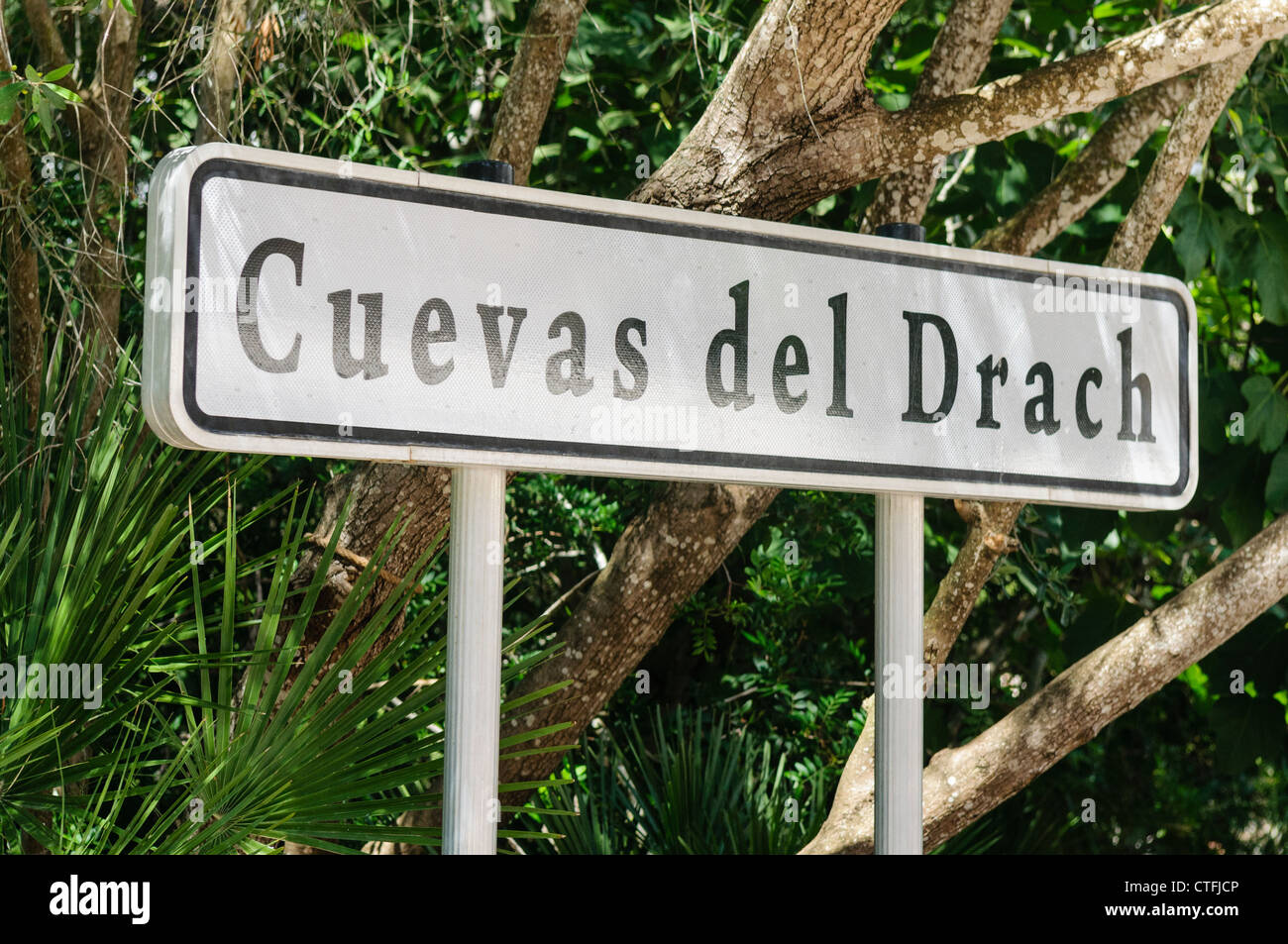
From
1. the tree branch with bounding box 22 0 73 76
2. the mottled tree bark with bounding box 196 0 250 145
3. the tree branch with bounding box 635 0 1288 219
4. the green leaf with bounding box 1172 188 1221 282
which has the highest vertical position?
the tree branch with bounding box 22 0 73 76

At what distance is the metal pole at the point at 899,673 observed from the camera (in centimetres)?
144

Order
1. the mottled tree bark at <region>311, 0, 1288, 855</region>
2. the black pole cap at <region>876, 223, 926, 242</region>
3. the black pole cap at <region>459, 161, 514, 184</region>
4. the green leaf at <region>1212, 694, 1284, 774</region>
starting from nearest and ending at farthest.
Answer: the black pole cap at <region>459, 161, 514, 184</region>, the black pole cap at <region>876, 223, 926, 242</region>, the mottled tree bark at <region>311, 0, 1288, 855</region>, the green leaf at <region>1212, 694, 1284, 774</region>

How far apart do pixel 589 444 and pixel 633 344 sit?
121mm

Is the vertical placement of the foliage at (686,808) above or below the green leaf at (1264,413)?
below

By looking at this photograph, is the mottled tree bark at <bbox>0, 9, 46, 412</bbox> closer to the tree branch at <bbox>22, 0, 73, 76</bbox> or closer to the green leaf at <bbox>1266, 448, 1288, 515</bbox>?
the tree branch at <bbox>22, 0, 73, 76</bbox>

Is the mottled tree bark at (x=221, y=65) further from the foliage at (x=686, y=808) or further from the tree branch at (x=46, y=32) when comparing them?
the foliage at (x=686, y=808)

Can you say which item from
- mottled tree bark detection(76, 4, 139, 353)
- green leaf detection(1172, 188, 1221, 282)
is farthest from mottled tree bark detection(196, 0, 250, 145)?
green leaf detection(1172, 188, 1221, 282)

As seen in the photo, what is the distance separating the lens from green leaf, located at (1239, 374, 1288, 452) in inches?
125

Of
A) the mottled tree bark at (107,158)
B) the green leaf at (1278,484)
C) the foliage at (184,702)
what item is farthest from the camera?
the green leaf at (1278,484)

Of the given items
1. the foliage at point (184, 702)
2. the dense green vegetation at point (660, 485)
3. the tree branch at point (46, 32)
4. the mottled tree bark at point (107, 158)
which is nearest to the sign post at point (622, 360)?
the foliage at point (184, 702)

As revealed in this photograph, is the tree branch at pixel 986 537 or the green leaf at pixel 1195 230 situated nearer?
the tree branch at pixel 986 537

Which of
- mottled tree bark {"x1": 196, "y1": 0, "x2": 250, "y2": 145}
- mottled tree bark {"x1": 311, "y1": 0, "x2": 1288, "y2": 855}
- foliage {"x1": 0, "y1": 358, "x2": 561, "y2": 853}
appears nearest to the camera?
foliage {"x1": 0, "y1": 358, "x2": 561, "y2": 853}

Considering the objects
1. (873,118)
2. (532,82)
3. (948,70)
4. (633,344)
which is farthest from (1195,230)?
(633,344)

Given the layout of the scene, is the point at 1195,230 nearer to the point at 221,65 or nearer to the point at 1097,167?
the point at 1097,167
